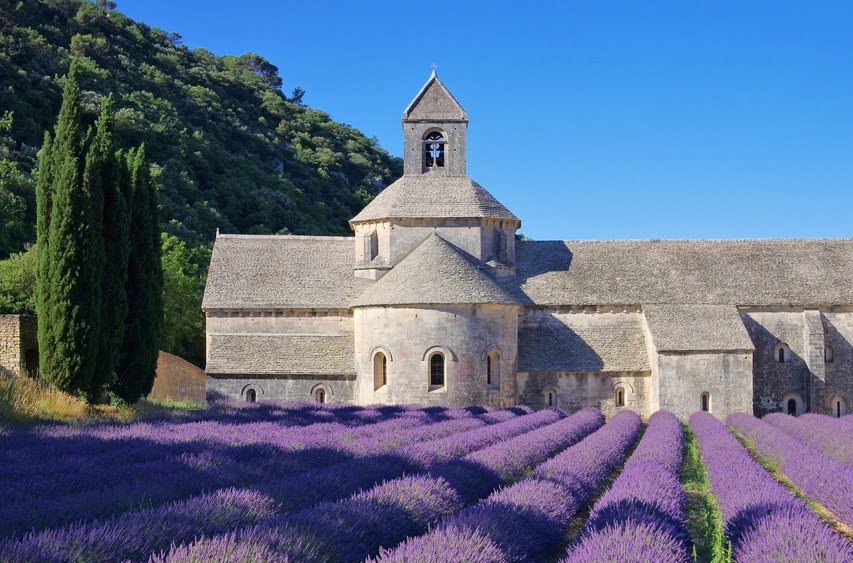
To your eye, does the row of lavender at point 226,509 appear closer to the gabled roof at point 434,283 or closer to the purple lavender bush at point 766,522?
the purple lavender bush at point 766,522

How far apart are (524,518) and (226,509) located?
10.4 feet

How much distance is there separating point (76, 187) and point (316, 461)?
1080 cm

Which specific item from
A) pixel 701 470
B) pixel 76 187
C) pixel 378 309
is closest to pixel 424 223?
pixel 378 309

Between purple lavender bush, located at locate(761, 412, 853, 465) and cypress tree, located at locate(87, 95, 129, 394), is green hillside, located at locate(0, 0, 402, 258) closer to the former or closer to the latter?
cypress tree, located at locate(87, 95, 129, 394)

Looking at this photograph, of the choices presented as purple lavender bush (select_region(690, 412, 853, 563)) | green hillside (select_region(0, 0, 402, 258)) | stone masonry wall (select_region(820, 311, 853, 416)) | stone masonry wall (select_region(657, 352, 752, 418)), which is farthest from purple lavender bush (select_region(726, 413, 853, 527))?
green hillside (select_region(0, 0, 402, 258))

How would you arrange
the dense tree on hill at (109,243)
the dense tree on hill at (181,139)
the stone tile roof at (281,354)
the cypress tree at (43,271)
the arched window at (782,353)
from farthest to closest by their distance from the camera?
the dense tree on hill at (181,139)
the arched window at (782,353)
the stone tile roof at (281,354)
the dense tree on hill at (109,243)
the cypress tree at (43,271)

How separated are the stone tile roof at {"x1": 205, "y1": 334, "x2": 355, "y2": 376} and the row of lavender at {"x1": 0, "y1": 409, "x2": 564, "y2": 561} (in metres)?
17.3

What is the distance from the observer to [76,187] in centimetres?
2212

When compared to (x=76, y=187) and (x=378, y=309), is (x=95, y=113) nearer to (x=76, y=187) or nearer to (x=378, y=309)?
(x=378, y=309)

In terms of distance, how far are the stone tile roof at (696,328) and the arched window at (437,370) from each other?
7.84 metres

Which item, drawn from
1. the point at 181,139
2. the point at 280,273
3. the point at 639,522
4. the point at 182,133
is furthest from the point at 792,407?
the point at 182,133

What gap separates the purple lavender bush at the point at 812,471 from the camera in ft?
43.7

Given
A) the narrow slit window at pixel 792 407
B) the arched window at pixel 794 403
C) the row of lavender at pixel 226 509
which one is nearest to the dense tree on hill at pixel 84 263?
the row of lavender at pixel 226 509

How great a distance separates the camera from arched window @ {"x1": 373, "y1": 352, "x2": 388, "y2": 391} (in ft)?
113
